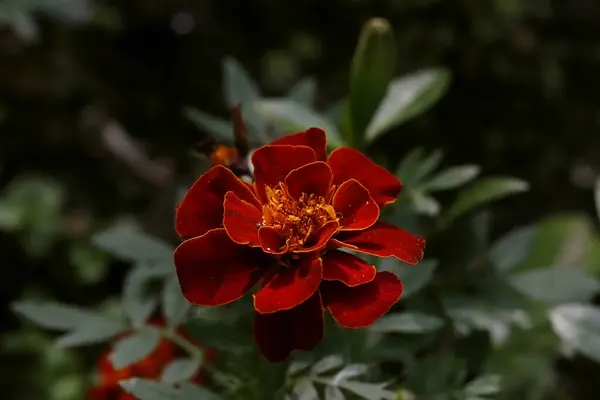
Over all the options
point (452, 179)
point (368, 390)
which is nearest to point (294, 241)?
point (368, 390)

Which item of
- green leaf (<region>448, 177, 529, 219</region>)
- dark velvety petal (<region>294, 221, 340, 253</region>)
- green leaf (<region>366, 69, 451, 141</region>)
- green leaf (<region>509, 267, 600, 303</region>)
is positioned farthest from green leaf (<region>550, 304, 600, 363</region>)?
dark velvety petal (<region>294, 221, 340, 253</region>)

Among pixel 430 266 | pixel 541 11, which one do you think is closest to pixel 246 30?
pixel 541 11

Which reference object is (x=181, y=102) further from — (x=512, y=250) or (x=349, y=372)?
(x=349, y=372)

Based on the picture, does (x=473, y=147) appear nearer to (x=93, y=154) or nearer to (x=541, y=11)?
(x=541, y=11)

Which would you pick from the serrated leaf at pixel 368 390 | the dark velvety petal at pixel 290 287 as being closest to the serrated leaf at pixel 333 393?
the serrated leaf at pixel 368 390

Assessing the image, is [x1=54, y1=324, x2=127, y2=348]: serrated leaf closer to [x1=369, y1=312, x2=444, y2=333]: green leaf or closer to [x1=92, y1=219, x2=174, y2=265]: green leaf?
[x1=92, y1=219, x2=174, y2=265]: green leaf

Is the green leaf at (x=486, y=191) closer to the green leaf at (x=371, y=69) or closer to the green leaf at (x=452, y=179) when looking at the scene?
the green leaf at (x=452, y=179)
